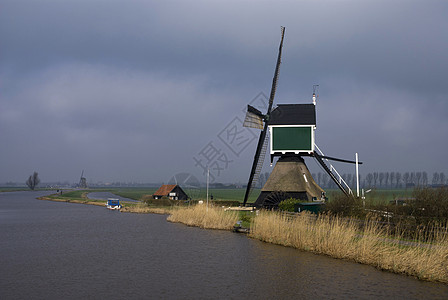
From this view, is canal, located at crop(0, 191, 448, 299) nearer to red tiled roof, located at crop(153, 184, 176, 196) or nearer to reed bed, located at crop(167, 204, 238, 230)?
reed bed, located at crop(167, 204, 238, 230)

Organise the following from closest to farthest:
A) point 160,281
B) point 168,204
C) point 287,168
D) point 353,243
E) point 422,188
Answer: point 160,281 < point 353,243 < point 422,188 < point 287,168 < point 168,204

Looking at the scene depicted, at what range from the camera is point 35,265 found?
1734 centimetres

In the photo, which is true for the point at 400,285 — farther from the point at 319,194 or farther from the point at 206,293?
the point at 319,194

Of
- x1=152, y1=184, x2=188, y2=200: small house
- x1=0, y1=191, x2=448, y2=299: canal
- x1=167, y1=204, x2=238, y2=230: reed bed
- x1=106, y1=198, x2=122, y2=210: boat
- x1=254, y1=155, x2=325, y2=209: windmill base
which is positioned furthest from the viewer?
x1=152, y1=184, x2=188, y2=200: small house

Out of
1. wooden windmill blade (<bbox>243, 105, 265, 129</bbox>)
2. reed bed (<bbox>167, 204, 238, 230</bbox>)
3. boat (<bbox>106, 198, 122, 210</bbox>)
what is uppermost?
wooden windmill blade (<bbox>243, 105, 265, 129</bbox>)

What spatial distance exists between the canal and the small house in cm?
3889

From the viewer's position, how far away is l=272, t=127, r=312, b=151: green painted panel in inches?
1308

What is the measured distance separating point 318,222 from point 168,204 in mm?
38744

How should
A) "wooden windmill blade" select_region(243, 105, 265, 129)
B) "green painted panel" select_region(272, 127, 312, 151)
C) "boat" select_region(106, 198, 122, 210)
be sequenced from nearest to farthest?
"green painted panel" select_region(272, 127, 312, 151), "wooden windmill blade" select_region(243, 105, 265, 129), "boat" select_region(106, 198, 122, 210)

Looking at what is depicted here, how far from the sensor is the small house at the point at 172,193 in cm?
6372

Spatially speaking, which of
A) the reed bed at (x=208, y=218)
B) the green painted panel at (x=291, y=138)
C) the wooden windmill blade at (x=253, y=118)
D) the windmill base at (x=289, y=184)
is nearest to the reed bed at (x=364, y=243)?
the reed bed at (x=208, y=218)

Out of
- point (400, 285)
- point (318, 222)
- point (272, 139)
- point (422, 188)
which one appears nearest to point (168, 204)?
point (272, 139)

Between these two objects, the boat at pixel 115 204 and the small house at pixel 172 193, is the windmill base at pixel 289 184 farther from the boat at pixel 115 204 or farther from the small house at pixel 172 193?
the small house at pixel 172 193

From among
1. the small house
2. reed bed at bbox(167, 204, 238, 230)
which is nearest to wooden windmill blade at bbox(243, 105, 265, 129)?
reed bed at bbox(167, 204, 238, 230)
